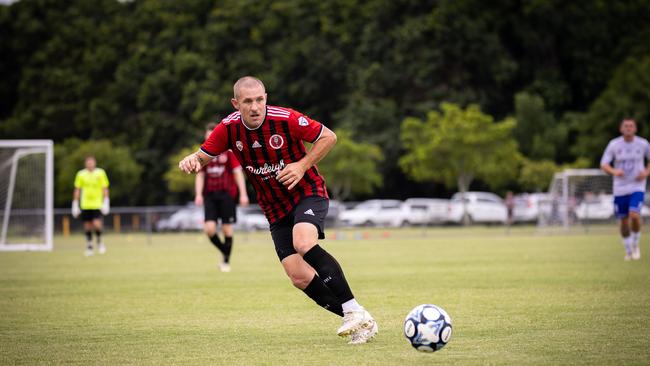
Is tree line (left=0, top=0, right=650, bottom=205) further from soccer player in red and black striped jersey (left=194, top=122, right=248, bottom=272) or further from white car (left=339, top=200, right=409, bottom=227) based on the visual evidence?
soccer player in red and black striped jersey (left=194, top=122, right=248, bottom=272)

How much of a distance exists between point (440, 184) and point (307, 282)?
177 feet

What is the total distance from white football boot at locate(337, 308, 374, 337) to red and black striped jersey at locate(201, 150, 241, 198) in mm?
9266

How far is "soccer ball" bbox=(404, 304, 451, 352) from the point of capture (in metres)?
6.90

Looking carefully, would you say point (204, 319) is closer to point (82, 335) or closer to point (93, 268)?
point (82, 335)

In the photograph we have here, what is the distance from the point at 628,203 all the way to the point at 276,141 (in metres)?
11.0

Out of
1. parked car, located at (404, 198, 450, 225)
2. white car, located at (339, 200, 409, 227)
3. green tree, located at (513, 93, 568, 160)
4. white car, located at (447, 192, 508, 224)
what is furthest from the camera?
green tree, located at (513, 93, 568, 160)

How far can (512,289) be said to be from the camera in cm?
1214

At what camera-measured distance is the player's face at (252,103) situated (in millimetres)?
7730

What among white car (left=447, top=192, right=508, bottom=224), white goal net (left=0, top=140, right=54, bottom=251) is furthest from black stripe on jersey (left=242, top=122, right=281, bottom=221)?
white car (left=447, top=192, right=508, bottom=224)

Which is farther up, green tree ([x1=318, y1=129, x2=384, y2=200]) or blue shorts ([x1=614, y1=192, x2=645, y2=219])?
green tree ([x1=318, y1=129, x2=384, y2=200])

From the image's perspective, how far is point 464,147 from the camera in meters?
51.5

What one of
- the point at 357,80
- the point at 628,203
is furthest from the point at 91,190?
the point at 357,80

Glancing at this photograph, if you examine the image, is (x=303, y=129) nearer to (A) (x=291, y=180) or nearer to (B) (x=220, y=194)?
(A) (x=291, y=180)

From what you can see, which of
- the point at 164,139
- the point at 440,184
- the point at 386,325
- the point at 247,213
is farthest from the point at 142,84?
the point at 386,325
